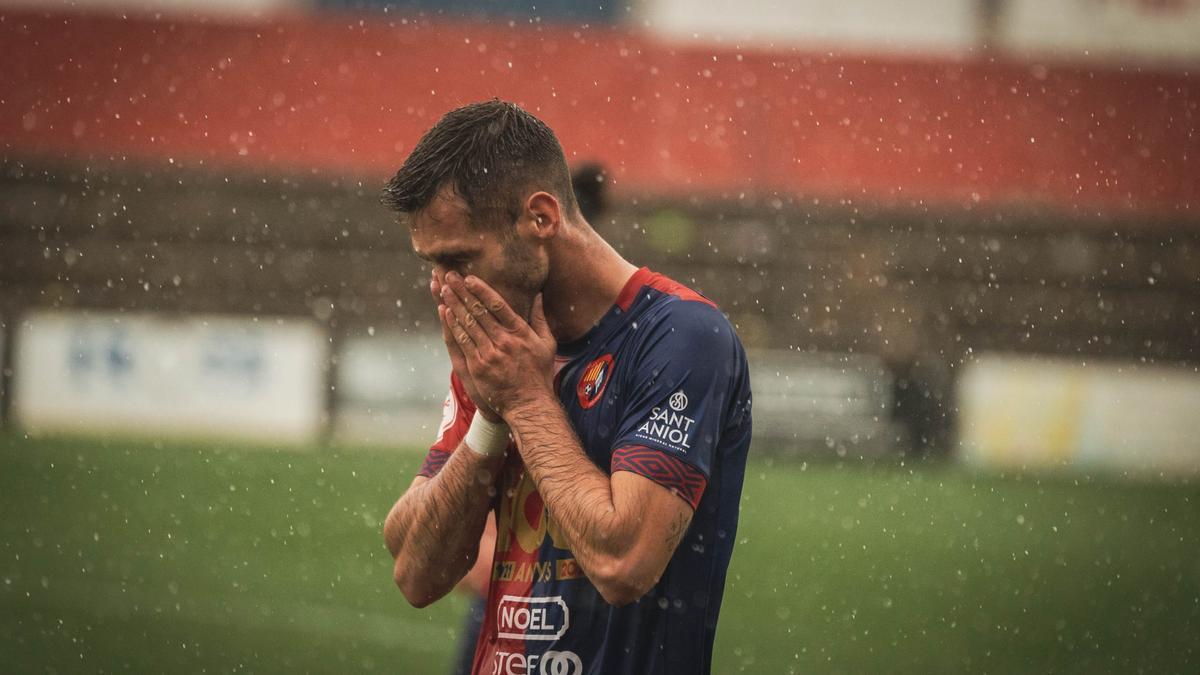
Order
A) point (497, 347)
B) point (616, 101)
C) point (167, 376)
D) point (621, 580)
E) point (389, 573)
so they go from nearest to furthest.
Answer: point (621, 580) → point (497, 347) → point (389, 573) → point (167, 376) → point (616, 101)

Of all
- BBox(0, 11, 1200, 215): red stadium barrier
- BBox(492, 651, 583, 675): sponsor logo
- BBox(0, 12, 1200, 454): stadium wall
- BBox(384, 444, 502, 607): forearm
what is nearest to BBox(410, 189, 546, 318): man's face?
BBox(384, 444, 502, 607): forearm

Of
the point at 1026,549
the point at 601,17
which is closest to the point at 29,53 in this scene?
the point at 601,17

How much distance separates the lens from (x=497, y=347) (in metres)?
2.31

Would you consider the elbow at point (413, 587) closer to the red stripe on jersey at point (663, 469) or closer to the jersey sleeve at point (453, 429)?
the jersey sleeve at point (453, 429)

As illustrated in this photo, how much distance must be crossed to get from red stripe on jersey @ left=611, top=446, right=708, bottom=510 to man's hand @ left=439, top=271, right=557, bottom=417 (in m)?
0.19

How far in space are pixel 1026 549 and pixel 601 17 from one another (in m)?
13.8

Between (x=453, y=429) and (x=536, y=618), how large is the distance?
A: 0.47 m

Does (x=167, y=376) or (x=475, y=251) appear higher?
(x=167, y=376)

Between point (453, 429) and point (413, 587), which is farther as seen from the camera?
point (453, 429)

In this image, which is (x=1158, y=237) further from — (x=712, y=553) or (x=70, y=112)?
(x=712, y=553)

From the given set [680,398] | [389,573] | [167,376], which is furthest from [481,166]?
[167,376]

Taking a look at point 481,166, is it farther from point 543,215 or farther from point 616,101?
point 616,101

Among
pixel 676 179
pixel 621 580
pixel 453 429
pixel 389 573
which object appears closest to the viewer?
pixel 621 580

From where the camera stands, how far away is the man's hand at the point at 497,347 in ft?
7.59
